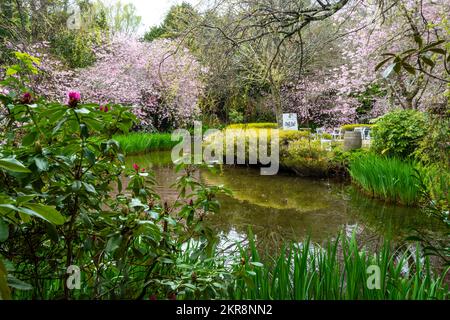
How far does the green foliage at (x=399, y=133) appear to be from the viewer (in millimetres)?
6188

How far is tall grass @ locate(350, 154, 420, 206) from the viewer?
201 inches

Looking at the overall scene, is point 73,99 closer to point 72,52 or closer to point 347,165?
point 347,165

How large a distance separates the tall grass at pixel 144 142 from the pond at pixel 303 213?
121 inches

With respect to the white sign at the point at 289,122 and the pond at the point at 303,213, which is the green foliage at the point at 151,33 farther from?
the pond at the point at 303,213

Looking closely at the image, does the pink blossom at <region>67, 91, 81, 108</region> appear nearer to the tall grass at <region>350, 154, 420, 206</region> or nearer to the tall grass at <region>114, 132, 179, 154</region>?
the tall grass at <region>350, 154, 420, 206</region>

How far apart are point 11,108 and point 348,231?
12.6 ft

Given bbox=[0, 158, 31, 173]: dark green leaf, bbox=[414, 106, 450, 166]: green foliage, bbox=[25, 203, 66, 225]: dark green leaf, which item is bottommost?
bbox=[25, 203, 66, 225]: dark green leaf

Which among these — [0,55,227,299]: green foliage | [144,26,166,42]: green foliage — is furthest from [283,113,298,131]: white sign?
[144,26,166,42]: green foliage

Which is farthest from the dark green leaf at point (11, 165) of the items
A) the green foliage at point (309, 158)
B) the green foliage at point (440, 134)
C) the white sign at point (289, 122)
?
the white sign at point (289, 122)

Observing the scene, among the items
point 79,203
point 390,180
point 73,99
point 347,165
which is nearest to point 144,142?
point 347,165

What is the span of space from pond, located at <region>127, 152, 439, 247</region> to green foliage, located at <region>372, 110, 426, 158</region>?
101cm

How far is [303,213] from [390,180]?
1436 mm
